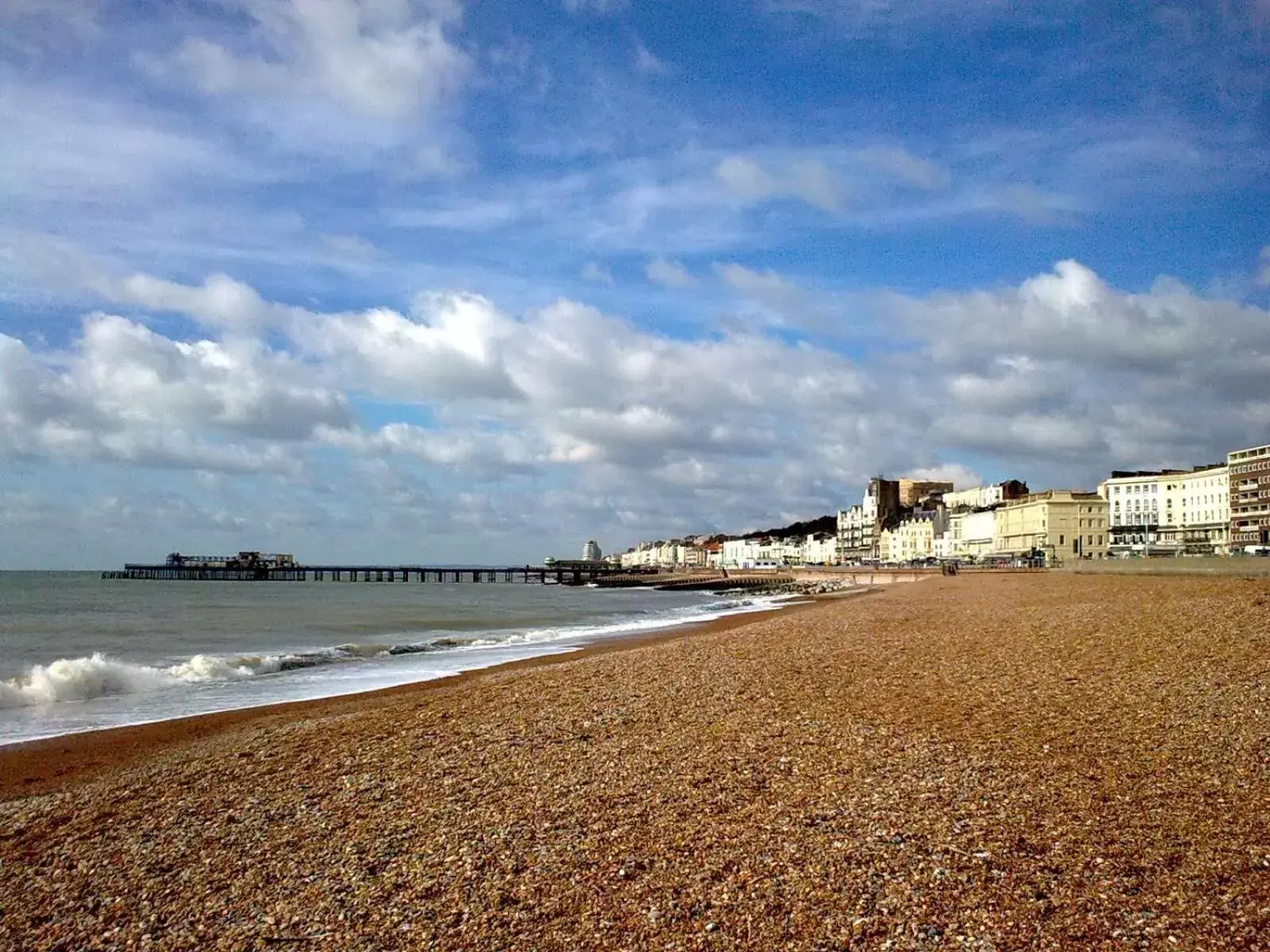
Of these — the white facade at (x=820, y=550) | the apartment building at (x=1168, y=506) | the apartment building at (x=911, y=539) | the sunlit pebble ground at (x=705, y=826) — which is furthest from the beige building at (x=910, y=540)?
the sunlit pebble ground at (x=705, y=826)

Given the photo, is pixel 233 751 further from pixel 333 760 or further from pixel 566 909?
pixel 566 909

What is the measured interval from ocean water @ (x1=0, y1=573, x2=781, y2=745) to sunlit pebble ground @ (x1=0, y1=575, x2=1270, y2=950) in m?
4.82

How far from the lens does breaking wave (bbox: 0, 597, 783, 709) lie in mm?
14555

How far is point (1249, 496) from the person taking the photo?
8094cm

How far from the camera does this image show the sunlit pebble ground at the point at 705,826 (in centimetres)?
421

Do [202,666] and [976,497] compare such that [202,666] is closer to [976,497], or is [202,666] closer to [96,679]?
[96,679]

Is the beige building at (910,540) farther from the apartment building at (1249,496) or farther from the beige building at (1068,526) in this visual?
the apartment building at (1249,496)

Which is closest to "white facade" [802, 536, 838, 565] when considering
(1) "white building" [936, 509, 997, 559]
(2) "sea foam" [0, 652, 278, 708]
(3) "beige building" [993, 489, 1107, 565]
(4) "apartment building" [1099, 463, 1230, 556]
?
(1) "white building" [936, 509, 997, 559]

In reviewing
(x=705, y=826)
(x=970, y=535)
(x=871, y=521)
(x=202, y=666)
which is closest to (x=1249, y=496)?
(x=970, y=535)

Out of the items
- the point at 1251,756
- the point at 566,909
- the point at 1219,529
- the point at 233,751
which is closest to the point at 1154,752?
the point at 1251,756

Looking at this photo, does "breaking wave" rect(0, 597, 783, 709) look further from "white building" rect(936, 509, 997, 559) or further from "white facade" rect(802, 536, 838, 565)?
"white facade" rect(802, 536, 838, 565)

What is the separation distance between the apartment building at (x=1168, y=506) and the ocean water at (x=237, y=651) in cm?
6815

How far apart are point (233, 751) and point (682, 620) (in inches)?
983

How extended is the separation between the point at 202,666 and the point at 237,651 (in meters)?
5.89
